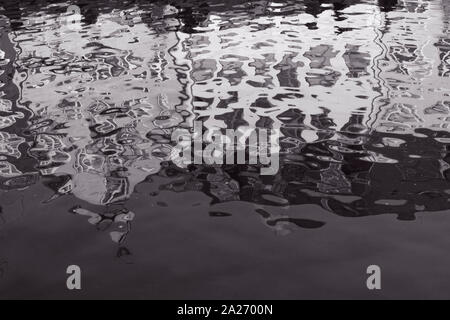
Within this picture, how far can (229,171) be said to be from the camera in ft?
27.0

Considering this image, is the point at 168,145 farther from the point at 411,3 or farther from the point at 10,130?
the point at 411,3

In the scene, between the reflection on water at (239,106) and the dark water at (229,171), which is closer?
the dark water at (229,171)

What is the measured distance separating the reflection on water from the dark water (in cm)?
5

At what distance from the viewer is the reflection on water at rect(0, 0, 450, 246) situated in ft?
25.1

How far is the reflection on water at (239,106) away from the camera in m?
7.64

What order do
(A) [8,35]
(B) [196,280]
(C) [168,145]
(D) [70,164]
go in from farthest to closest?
(A) [8,35], (C) [168,145], (D) [70,164], (B) [196,280]

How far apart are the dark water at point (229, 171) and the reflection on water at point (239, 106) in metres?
0.05

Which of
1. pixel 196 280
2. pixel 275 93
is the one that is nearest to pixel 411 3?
pixel 275 93

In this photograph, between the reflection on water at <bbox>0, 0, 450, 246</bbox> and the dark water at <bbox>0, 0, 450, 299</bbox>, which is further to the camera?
the reflection on water at <bbox>0, 0, 450, 246</bbox>

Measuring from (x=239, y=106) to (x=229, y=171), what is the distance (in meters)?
3.20

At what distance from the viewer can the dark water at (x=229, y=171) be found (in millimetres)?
5789

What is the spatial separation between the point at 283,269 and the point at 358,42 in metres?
11.9

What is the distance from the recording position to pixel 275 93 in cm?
1182

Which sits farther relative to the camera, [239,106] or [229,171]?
[239,106]
